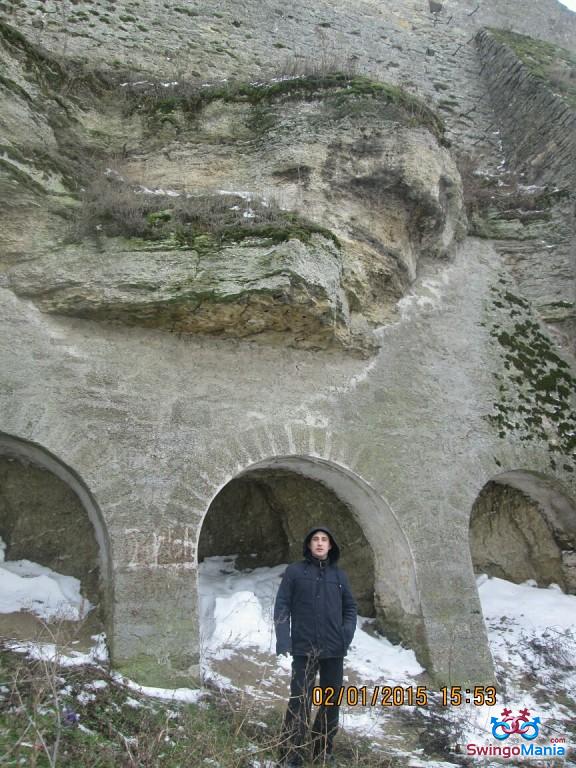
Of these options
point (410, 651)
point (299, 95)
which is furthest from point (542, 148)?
point (410, 651)

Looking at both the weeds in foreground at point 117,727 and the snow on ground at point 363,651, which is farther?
the snow on ground at point 363,651

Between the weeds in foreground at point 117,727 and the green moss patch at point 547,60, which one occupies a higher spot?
the green moss patch at point 547,60

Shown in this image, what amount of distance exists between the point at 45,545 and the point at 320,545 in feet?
10.9

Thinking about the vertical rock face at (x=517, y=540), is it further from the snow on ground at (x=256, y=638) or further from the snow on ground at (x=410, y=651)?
the snow on ground at (x=256, y=638)

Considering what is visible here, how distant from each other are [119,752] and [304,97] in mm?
7385

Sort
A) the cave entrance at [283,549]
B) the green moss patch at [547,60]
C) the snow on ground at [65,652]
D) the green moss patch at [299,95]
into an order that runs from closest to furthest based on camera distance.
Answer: the snow on ground at [65,652] → the cave entrance at [283,549] → the green moss patch at [299,95] → the green moss patch at [547,60]

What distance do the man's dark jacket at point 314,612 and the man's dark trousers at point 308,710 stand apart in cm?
10

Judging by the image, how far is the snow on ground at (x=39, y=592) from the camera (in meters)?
5.63

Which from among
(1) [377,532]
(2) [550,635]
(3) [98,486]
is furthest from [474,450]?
(3) [98,486]

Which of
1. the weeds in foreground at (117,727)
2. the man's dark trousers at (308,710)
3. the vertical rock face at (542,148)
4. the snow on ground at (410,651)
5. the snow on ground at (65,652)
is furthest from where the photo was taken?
the vertical rock face at (542,148)

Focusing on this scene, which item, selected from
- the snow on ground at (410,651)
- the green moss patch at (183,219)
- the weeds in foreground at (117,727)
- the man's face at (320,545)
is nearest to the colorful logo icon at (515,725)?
the snow on ground at (410,651)

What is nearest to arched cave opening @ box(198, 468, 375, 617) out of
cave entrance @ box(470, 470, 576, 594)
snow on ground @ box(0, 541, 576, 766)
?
snow on ground @ box(0, 541, 576, 766)

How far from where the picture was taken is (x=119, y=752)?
375 centimetres

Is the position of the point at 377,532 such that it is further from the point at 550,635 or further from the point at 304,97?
the point at 304,97
